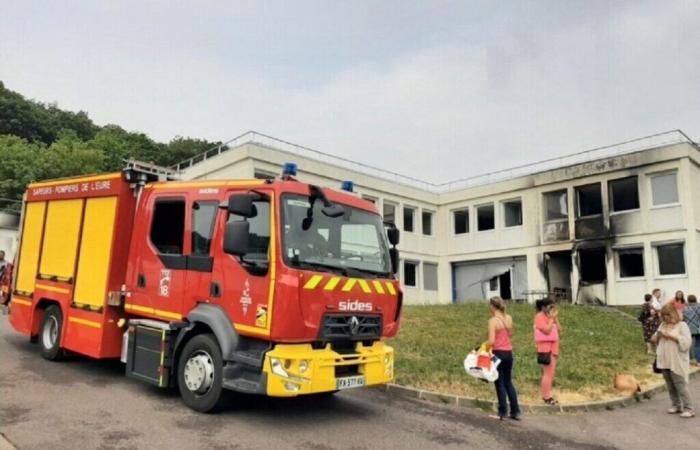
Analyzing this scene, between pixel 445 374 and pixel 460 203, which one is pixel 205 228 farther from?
pixel 460 203

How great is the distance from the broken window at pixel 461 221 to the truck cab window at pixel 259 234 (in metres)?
26.5

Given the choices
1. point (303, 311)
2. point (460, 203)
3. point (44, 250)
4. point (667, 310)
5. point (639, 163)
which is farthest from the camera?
point (460, 203)

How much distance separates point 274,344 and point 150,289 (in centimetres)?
238

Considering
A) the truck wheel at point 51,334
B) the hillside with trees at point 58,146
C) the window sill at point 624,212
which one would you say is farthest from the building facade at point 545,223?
the hillside with trees at point 58,146

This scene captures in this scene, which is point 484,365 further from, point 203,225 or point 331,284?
point 203,225

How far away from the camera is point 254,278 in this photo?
241 inches

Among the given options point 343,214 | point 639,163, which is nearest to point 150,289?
point 343,214

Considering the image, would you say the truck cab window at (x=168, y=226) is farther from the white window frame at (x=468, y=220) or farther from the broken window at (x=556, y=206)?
the white window frame at (x=468, y=220)

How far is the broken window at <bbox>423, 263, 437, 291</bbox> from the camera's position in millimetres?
31141

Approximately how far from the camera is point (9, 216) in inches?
1072

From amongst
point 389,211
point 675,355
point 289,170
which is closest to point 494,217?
point 389,211

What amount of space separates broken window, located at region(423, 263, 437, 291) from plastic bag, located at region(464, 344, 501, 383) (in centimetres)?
2363

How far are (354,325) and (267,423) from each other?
154 centimetres

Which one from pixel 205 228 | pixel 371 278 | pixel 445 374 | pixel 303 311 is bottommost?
pixel 445 374
